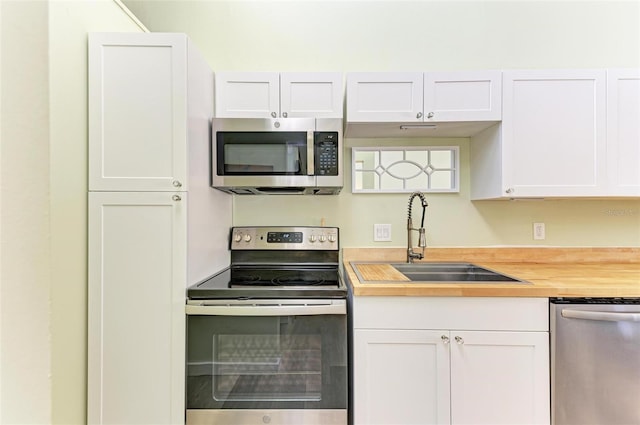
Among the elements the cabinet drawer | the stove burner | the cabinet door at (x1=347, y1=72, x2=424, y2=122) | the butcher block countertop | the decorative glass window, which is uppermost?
the cabinet door at (x1=347, y1=72, x2=424, y2=122)

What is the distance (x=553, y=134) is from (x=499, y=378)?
50.2 inches

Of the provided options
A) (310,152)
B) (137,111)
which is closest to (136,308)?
(137,111)

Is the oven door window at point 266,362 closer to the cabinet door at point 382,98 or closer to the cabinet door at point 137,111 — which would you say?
the cabinet door at point 137,111

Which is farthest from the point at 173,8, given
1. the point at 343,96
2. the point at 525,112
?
the point at 525,112

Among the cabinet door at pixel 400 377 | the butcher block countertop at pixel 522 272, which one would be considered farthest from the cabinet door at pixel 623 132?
the cabinet door at pixel 400 377

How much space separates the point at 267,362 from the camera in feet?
Answer: 4.48

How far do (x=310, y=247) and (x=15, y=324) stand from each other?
1.38m

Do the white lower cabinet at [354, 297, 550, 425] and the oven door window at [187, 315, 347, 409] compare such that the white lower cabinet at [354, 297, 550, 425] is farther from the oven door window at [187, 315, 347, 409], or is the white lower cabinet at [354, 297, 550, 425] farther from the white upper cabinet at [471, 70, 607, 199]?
the white upper cabinet at [471, 70, 607, 199]

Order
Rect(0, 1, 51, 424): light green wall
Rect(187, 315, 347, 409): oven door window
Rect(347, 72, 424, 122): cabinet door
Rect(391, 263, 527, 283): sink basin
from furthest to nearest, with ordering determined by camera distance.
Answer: Rect(391, 263, 527, 283): sink basin, Rect(347, 72, 424, 122): cabinet door, Rect(187, 315, 347, 409): oven door window, Rect(0, 1, 51, 424): light green wall

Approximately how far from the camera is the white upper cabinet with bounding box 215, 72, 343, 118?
172 cm

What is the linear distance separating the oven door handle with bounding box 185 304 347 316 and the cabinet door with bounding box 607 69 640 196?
166 centimetres

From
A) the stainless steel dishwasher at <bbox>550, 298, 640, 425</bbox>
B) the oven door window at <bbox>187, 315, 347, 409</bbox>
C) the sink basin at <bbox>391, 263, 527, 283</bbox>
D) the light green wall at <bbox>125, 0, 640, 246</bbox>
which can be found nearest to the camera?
the stainless steel dishwasher at <bbox>550, 298, 640, 425</bbox>

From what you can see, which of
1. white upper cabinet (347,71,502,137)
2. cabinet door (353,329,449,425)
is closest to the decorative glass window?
white upper cabinet (347,71,502,137)

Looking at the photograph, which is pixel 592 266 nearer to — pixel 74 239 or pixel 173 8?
A: pixel 74 239
